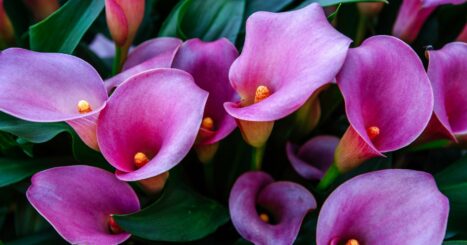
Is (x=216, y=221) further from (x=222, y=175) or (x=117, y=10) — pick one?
(x=117, y=10)

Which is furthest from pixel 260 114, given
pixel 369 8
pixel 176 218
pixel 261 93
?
pixel 369 8

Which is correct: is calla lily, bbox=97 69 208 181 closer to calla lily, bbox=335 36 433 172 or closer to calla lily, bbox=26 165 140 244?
calla lily, bbox=26 165 140 244

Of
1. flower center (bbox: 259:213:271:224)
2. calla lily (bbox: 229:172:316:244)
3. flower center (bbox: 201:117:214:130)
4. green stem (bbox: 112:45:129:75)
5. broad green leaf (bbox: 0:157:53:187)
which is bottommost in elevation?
flower center (bbox: 259:213:271:224)

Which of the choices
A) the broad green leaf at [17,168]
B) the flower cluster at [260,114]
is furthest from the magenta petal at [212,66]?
the broad green leaf at [17,168]

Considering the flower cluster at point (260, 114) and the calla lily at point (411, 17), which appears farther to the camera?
the calla lily at point (411, 17)

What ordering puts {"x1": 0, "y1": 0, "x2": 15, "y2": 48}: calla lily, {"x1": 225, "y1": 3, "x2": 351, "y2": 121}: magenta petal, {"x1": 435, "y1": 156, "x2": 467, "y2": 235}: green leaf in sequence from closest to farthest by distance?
{"x1": 225, "y1": 3, "x2": 351, "y2": 121}: magenta petal
{"x1": 435, "y1": 156, "x2": 467, "y2": 235}: green leaf
{"x1": 0, "y1": 0, "x2": 15, "y2": 48}: calla lily

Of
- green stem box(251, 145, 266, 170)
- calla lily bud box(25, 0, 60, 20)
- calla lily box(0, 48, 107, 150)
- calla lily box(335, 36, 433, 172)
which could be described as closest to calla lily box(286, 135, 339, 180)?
green stem box(251, 145, 266, 170)

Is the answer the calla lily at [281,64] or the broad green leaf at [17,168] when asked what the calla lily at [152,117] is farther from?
the broad green leaf at [17,168]
